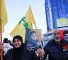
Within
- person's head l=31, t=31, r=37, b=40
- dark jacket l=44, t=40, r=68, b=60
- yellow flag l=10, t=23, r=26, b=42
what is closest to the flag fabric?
yellow flag l=10, t=23, r=26, b=42

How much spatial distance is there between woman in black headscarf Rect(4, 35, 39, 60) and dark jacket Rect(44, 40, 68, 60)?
1.41 feet

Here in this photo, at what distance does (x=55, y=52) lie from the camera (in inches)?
227

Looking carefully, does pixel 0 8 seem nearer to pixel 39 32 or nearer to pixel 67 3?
pixel 39 32

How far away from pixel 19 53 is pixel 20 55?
1.7 inches

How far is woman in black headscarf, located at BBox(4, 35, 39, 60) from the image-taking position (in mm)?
5293

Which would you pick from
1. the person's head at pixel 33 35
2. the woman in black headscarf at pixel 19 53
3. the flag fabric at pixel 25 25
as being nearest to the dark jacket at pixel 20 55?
the woman in black headscarf at pixel 19 53

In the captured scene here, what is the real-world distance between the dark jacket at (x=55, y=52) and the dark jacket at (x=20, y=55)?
430 mm

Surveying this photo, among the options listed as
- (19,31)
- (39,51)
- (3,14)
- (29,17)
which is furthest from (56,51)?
(29,17)

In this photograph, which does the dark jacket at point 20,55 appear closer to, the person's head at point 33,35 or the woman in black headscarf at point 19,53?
the woman in black headscarf at point 19,53

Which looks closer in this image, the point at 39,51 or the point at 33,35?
the point at 39,51

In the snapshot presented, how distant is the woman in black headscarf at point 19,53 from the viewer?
5.29 m

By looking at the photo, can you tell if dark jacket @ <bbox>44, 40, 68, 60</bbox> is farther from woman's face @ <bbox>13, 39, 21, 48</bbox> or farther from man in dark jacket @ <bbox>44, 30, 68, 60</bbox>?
woman's face @ <bbox>13, 39, 21, 48</bbox>

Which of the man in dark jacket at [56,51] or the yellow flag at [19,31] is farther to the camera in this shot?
the yellow flag at [19,31]

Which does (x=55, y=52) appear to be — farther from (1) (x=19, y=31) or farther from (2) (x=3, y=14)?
(1) (x=19, y=31)
